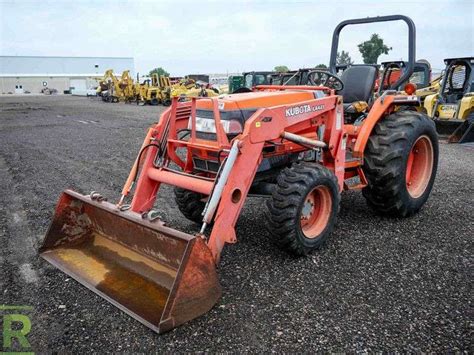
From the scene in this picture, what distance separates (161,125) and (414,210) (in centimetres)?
304

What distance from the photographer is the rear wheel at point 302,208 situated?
3.48 m

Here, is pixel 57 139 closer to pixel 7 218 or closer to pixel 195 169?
pixel 7 218

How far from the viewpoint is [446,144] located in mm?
10750

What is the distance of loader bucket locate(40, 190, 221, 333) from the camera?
276 cm

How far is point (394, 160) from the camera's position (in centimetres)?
448

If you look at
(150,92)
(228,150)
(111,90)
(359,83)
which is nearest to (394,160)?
(359,83)

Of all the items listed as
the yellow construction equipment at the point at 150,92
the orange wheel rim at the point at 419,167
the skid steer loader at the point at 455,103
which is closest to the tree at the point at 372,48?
the yellow construction equipment at the point at 150,92

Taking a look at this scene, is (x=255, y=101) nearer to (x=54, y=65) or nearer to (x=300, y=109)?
(x=300, y=109)

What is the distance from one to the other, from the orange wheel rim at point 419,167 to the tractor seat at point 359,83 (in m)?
0.87

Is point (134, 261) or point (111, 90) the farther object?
point (111, 90)

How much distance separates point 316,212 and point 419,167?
202cm

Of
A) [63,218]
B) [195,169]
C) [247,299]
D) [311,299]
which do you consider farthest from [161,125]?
[311,299]

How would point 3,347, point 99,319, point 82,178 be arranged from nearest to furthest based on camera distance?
point 3,347
point 99,319
point 82,178

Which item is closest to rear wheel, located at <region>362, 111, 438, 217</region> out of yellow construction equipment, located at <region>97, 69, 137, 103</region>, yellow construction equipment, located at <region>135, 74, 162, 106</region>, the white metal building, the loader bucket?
the loader bucket
